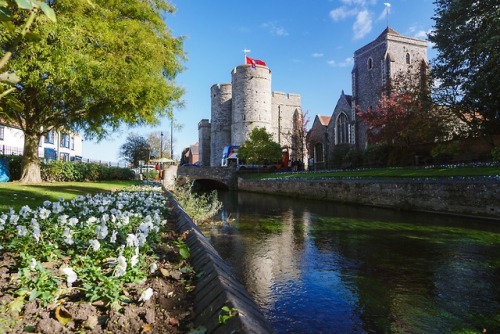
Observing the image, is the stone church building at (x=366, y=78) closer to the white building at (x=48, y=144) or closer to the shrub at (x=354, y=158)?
the shrub at (x=354, y=158)

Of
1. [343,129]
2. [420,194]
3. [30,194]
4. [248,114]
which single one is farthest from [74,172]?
[343,129]

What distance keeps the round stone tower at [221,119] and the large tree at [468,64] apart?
35680mm

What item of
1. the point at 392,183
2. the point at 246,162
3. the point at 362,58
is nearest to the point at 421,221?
the point at 392,183

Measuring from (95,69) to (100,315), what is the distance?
11695 millimetres

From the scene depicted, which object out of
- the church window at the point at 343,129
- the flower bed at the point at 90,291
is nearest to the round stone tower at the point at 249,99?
the church window at the point at 343,129

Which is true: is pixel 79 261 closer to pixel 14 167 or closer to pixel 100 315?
pixel 100 315

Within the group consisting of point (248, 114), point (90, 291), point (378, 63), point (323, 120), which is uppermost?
point (378, 63)

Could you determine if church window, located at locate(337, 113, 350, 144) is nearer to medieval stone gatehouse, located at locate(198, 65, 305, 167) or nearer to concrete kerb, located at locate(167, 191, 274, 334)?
medieval stone gatehouse, located at locate(198, 65, 305, 167)

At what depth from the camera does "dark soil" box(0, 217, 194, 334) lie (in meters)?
2.04

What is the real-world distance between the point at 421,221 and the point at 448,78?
48.7 ft

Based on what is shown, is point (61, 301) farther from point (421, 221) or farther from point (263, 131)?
point (263, 131)

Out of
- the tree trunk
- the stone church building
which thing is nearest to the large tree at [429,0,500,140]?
the stone church building

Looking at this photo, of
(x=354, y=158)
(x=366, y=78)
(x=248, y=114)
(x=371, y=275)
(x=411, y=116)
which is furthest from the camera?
(x=248, y=114)

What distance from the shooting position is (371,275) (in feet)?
18.2
